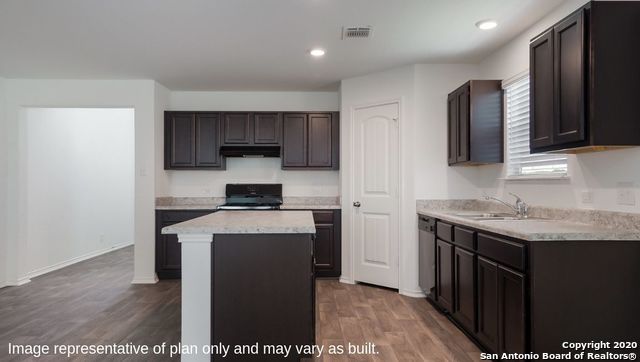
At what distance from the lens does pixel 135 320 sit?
10.4 feet

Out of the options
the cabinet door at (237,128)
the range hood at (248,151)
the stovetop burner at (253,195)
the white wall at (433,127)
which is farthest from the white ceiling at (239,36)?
the stovetop burner at (253,195)

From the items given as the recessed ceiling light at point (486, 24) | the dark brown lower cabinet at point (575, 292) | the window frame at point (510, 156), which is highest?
the recessed ceiling light at point (486, 24)

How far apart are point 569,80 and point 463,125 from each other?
1.31 metres

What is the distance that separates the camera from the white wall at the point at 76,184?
4.72 meters

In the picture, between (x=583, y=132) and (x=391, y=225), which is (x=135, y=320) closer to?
(x=391, y=225)

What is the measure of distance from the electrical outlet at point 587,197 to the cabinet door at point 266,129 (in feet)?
11.2

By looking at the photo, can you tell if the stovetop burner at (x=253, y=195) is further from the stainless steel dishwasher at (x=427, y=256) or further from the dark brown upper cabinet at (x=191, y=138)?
the stainless steel dishwasher at (x=427, y=256)

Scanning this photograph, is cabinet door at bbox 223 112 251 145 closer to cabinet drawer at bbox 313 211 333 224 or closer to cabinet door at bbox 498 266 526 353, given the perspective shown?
cabinet drawer at bbox 313 211 333 224

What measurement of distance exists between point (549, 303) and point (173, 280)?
4046 millimetres

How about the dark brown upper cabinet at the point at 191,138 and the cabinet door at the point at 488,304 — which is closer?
the cabinet door at the point at 488,304

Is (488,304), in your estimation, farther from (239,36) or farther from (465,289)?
(239,36)

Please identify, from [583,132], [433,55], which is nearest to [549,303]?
[583,132]

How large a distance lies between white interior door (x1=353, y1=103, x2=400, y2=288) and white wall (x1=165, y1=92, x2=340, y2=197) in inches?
34.9

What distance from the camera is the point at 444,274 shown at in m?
3.13
